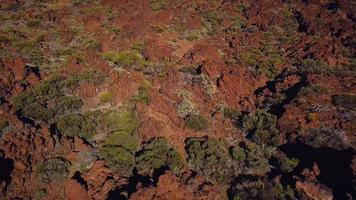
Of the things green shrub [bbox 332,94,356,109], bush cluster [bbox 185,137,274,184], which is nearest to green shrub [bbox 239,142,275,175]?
bush cluster [bbox 185,137,274,184]

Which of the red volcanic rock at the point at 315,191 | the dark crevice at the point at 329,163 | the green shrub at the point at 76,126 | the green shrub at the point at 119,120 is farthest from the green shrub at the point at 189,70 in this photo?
the red volcanic rock at the point at 315,191

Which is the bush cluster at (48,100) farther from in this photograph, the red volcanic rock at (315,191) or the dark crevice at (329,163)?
the red volcanic rock at (315,191)

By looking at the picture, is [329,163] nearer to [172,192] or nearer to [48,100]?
[172,192]

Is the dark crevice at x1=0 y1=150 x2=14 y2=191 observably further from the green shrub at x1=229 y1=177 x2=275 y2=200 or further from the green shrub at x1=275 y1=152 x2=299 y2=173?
the green shrub at x1=275 y1=152 x2=299 y2=173

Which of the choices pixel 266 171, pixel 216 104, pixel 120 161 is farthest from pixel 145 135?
pixel 266 171

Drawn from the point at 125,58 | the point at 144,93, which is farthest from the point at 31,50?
the point at 144,93

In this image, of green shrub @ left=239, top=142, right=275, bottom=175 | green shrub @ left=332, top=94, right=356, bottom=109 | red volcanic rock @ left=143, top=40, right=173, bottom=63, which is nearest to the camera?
green shrub @ left=239, top=142, right=275, bottom=175

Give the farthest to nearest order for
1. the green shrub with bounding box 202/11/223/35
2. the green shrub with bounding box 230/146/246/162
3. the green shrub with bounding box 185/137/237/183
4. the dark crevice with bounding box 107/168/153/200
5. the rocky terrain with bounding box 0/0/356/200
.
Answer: the green shrub with bounding box 202/11/223/35, the green shrub with bounding box 230/146/246/162, the green shrub with bounding box 185/137/237/183, the rocky terrain with bounding box 0/0/356/200, the dark crevice with bounding box 107/168/153/200
